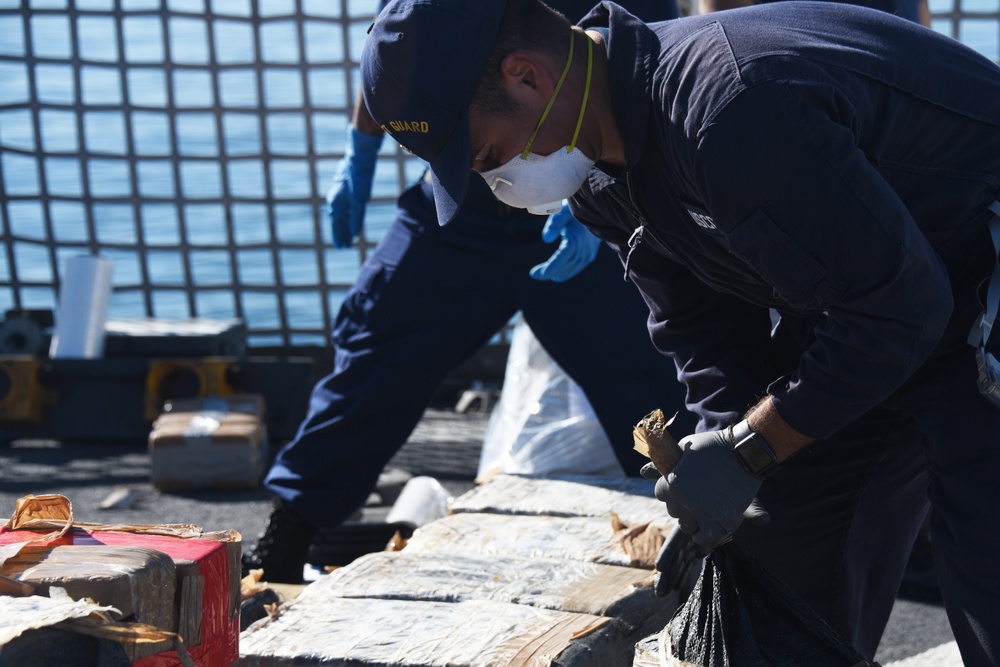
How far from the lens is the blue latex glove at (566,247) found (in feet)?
7.75

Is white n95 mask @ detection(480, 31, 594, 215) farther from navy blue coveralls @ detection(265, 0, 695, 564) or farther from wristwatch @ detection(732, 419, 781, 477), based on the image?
navy blue coveralls @ detection(265, 0, 695, 564)

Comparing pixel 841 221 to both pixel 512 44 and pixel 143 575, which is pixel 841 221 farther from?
pixel 143 575

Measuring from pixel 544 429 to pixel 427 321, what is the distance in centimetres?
52

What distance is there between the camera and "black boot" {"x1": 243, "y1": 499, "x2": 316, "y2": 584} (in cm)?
252

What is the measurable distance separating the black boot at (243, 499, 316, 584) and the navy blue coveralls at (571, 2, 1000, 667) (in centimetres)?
118

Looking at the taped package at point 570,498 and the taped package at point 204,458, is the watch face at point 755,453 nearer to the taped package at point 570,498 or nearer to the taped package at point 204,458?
the taped package at point 570,498

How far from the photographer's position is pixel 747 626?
1418mm

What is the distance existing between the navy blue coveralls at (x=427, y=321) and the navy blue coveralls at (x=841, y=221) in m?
0.81

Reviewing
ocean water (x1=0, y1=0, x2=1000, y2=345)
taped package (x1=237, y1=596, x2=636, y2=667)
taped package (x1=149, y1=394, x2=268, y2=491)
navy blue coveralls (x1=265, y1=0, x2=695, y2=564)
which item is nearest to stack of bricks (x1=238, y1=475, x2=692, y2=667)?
taped package (x1=237, y1=596, x2=636, y2=667)

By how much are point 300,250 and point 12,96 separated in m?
1.47

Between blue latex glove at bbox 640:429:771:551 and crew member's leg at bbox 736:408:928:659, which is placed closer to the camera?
blue latex glove at bbox 640:429:771:551

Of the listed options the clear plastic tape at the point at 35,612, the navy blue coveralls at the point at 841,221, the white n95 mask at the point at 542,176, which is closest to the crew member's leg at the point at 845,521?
the navy blue coveralls at the point at 841,221

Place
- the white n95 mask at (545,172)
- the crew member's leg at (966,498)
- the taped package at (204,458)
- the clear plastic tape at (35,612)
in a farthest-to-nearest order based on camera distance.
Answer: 1. the taped package at (204,458)
2. the white n95 mask at (545,172)
3. the crew member's leg at (966,498)
4. the clear plastic tape at (35,612)

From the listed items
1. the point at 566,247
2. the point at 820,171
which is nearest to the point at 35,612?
the point at 820,171
